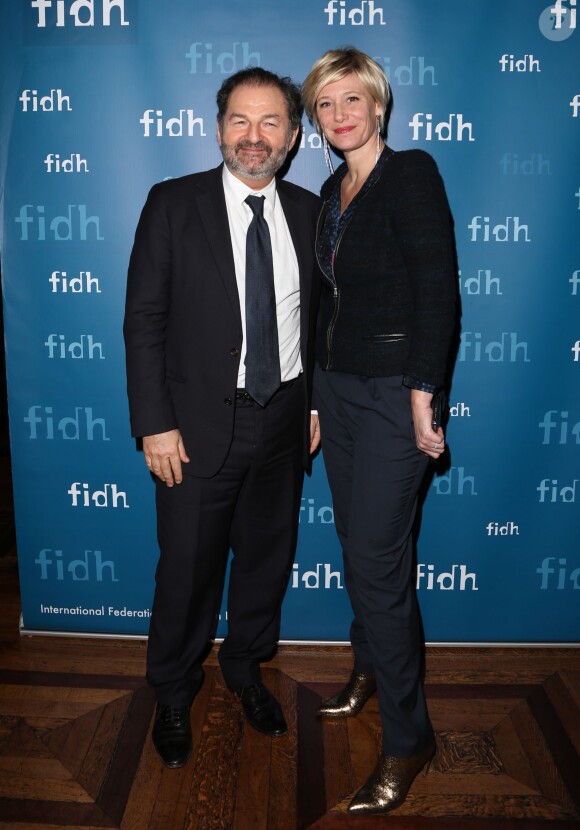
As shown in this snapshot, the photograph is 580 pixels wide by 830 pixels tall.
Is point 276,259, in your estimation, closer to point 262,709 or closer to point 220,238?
point 220,238

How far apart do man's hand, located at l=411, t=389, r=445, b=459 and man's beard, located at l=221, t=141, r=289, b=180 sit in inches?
30.4

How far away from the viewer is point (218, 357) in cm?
200

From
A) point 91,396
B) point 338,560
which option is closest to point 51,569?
point 91,396

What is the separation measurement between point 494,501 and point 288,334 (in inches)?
41.4

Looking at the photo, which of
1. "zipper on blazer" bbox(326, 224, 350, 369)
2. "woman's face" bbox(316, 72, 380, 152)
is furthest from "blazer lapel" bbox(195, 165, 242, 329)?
"woman's face" bbox(316, 72, 380, 152)

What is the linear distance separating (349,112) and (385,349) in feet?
2.16

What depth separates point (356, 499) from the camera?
6.31 ft

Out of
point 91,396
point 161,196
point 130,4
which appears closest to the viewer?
point 161,196

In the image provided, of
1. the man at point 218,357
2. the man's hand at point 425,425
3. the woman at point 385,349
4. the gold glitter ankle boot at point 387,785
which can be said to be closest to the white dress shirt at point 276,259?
the man at point 218,357

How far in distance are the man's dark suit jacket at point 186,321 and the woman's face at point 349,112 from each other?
14.6 inches

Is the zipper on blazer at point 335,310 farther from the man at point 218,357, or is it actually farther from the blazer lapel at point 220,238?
the blazer lapel at point 220,238

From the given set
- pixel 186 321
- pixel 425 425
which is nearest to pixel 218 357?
pixel 186 321

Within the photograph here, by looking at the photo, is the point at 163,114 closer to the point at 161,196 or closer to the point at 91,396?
the point at 161,196

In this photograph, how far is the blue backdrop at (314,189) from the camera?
2.25 meters
